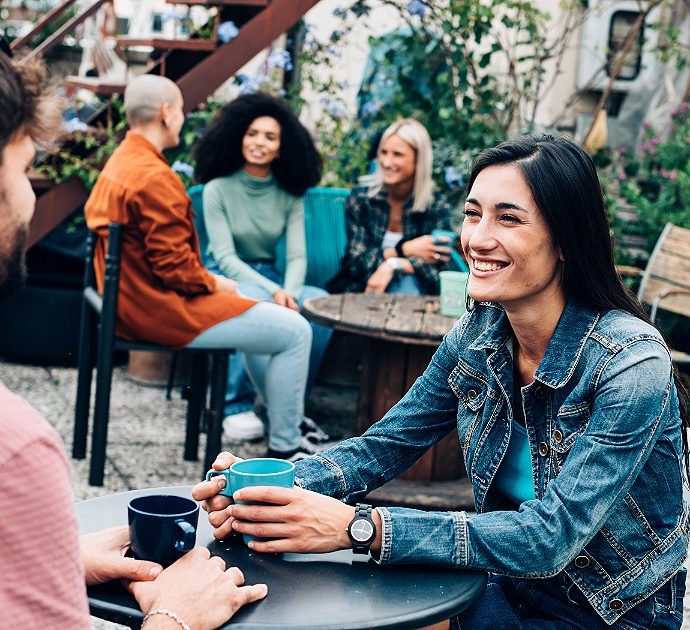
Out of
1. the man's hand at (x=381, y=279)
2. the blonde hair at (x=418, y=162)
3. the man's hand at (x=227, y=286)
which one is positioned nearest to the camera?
the man's hand at (x=227, y=286)

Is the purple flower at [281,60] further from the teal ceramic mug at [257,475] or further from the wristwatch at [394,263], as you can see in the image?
the teal ceramic mug at [257,475]

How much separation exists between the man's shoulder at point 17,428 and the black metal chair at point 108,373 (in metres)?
3.20

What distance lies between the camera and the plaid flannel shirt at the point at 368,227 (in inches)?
231

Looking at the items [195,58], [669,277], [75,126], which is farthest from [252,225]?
[669,277]

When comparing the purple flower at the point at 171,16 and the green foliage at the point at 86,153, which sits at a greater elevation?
the purple flower at the point at 171,16

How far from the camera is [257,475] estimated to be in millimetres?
1868

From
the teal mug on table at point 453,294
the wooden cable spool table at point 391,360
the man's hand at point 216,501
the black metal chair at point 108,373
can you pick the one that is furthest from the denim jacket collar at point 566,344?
the black metal chair at point 108,373

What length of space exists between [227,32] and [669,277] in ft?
10.2

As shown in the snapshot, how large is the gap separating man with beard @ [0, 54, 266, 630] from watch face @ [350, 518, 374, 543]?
243mm

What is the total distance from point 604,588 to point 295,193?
4147mm

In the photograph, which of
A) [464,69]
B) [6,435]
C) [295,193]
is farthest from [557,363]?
[464,69]

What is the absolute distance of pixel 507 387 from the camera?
2.18 m

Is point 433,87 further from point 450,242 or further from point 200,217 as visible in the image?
point 200,217

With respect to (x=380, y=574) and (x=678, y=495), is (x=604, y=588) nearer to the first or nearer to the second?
(x=678, y=495)
